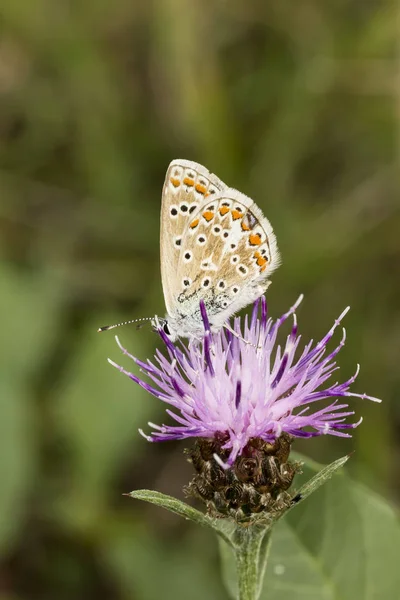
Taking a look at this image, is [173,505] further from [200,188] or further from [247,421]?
A: [200,188]

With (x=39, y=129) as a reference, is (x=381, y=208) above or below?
below

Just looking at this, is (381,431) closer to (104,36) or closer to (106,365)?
(106,365)

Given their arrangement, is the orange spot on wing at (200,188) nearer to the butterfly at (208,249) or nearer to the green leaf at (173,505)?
the butterfly at (208,249)

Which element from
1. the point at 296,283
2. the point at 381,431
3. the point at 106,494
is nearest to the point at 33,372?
the point at 106,494

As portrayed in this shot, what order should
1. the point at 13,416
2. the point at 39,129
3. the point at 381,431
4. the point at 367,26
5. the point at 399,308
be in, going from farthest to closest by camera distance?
the point at 39,129 < the point at 367,26 < the point at 399,308 < the point at 381,431 < the point at 13,416

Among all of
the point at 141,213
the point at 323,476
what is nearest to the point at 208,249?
the point at 323,476

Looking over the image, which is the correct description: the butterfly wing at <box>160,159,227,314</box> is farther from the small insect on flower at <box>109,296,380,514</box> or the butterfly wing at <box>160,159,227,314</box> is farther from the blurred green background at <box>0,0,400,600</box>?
the blurred green background at <box>0,0,400,600</box>

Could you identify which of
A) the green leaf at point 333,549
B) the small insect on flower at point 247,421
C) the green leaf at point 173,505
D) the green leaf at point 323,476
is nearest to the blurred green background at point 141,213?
the green leaf at point 333,549
